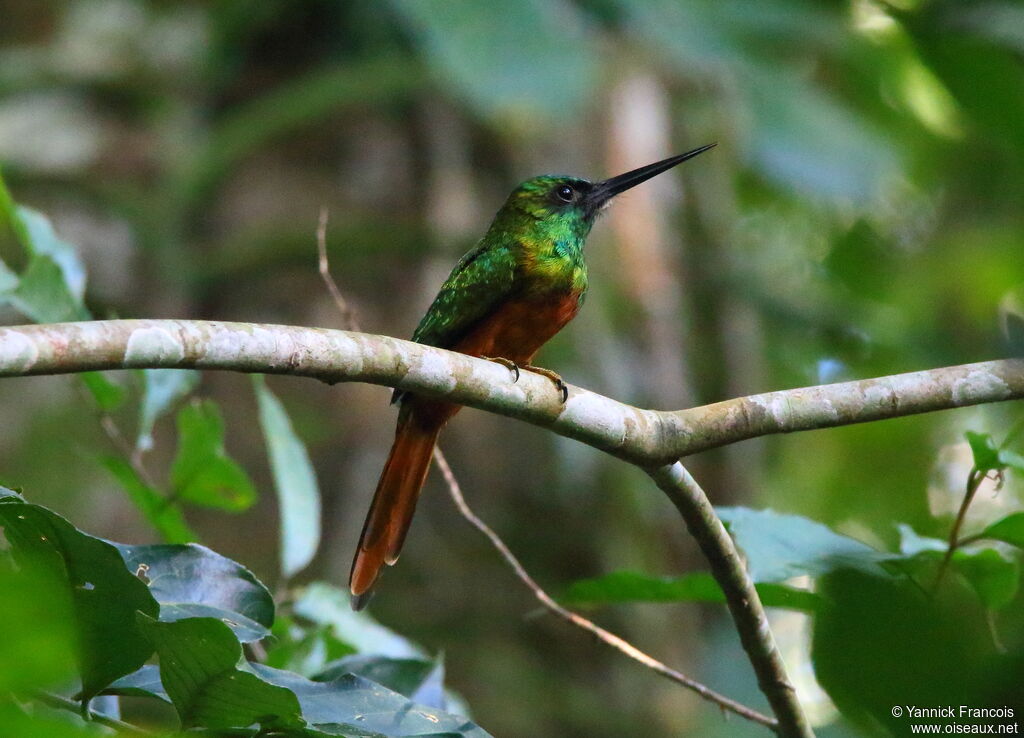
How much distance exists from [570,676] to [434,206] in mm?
1858

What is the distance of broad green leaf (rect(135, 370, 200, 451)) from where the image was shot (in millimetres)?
2010

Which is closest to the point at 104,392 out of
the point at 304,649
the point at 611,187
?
the point at 304,649

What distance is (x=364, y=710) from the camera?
1219 millimetres

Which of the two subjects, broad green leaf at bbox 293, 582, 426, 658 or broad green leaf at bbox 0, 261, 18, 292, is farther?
broad green leaf at bbox 293, 582, 426, 658

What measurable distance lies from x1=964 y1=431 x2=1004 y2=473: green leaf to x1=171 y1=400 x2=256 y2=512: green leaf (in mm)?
1152

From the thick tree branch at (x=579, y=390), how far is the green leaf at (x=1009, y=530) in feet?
0.90

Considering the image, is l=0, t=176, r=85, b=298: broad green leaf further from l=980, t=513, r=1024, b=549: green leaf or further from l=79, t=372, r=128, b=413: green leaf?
l=980, t=513, r=1024, b=549: green leaf

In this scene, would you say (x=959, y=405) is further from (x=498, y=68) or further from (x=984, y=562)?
(x=498, y=68)

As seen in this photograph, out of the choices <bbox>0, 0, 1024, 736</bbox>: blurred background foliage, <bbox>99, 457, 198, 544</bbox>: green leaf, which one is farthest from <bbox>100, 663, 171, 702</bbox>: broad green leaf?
<bbox>0, 0, 1024, 736</bbox>: blurred background foliage

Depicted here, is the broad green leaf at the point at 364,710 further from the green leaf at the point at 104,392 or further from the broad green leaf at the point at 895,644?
the green leaf at the point at 104,392

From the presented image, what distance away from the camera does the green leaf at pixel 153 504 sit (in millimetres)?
1809

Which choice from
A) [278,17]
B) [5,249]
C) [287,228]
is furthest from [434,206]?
[5,249]

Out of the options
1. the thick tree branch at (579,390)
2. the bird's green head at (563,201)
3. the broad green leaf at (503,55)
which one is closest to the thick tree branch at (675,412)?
the thick tree branch at (579,390)

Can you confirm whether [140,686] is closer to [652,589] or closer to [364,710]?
[364,710]
